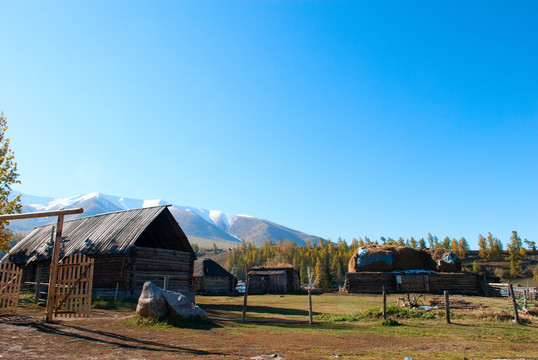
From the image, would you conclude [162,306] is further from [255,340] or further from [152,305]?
[255,340]

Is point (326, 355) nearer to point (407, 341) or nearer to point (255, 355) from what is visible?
point (255, 355)

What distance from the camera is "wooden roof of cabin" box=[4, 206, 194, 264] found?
26.6m

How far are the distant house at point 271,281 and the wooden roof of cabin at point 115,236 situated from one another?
23306mm

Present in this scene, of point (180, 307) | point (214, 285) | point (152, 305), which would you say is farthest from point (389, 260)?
point (152, 305)

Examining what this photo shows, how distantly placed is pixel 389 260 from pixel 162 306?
33.2 meters

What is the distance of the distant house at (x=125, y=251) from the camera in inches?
1003

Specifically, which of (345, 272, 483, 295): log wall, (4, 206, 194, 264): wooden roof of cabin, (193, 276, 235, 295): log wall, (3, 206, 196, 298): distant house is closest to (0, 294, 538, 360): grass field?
(3, 206, 196, 298): distant house

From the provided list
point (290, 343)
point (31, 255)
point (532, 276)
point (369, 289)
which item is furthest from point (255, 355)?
point (532, 276)

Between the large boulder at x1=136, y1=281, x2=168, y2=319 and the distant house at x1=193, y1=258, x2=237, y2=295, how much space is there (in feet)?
125

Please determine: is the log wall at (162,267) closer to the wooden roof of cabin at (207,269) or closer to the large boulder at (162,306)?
the large boulder at (162,306)

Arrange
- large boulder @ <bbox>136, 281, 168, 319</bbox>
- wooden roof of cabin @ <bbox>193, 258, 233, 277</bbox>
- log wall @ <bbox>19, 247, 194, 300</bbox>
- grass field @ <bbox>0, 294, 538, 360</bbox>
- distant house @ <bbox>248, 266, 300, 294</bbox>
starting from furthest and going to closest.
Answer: wooden roof of cabin @ <bbox>193, 258, 233, 277</bbox> < distant house @ <bbox>248, 266, 300, 294</bbox> < log wall @ <bbox>19, 247, 194, 300</bbox> < large boulder @ <bbox>136, 281, 168, 319</bbox> < grass field @ <bbox>0, 294, 538, 360</bbox>

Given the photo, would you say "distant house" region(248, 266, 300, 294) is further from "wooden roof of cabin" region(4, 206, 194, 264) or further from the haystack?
"wooden roof of cabin" region(4, 206, 194, 264)

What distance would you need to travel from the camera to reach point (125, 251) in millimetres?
24984

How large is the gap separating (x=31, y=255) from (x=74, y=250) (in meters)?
6.71
